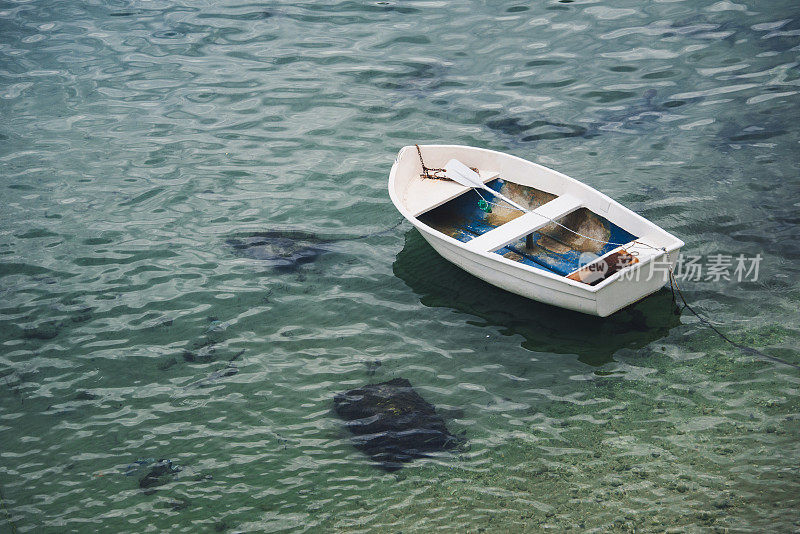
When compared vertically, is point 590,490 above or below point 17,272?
below

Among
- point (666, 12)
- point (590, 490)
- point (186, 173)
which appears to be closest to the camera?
point (590, 490)

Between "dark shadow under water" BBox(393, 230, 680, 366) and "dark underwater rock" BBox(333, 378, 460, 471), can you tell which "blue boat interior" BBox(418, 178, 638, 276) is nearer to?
"dark shadow under water" BBox(393, 230, 680, 366)

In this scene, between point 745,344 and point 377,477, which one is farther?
point 745,344

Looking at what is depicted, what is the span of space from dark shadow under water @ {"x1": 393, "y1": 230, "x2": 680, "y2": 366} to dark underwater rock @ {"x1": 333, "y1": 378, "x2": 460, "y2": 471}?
1.81 m

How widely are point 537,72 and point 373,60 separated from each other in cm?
380

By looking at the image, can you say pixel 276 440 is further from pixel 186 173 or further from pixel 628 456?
pixel 186 173

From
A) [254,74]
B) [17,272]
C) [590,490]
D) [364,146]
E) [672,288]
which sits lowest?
[590,490]

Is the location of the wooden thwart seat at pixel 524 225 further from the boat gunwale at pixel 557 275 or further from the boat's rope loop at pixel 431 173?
the boat's rope loop at pixel 431 173

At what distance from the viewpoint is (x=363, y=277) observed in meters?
12.1

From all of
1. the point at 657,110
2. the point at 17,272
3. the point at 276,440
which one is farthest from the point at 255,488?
the point at 657,110

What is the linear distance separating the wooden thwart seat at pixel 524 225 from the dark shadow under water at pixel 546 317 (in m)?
0.79

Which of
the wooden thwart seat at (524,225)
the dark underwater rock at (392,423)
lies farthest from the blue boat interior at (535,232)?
the dark underwater rock at (392,423)

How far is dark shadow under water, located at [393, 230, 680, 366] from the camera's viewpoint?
416 inches

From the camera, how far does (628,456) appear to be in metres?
8.85
